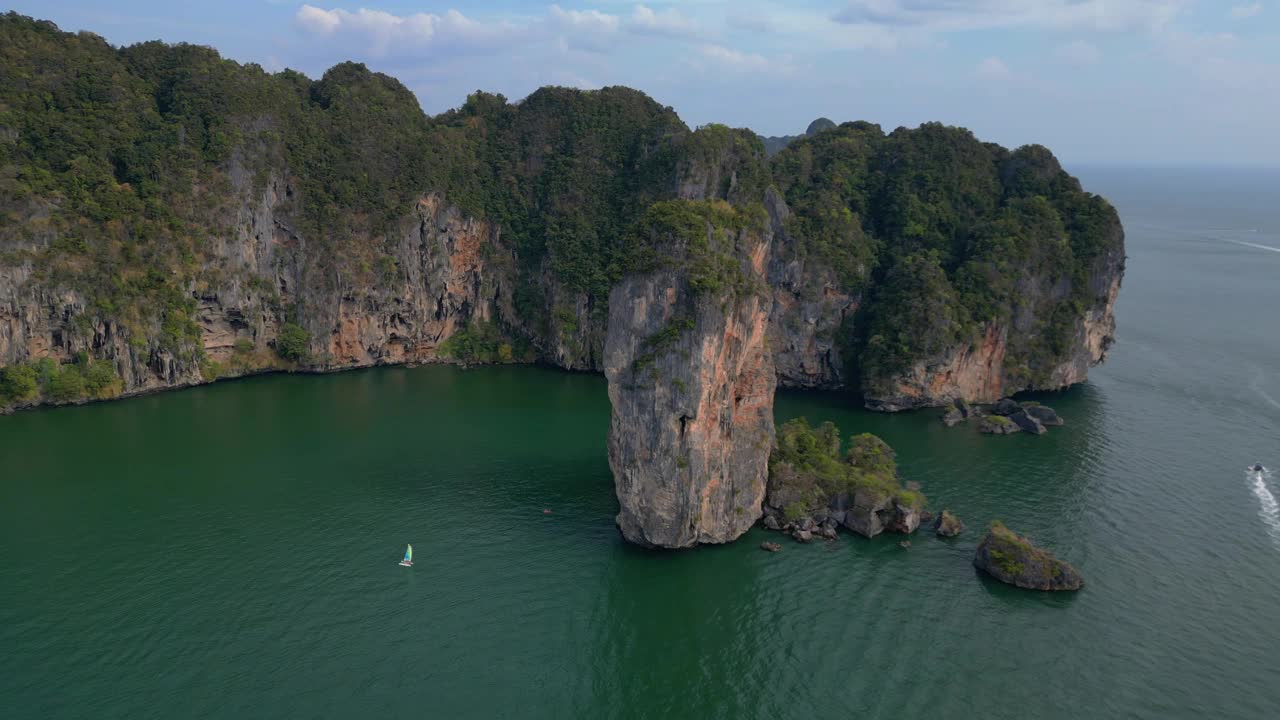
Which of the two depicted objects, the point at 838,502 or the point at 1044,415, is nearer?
the point at 838,502

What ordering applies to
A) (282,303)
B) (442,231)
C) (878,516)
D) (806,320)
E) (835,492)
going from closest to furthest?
(878,516), (835,492), (806,320), (282,303), (442,231)

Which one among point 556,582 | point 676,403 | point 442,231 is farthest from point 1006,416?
point 442,231

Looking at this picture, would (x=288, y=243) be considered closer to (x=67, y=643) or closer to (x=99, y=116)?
(x=99, y=116)

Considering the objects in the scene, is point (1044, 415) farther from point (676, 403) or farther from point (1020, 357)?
point (676, 403)

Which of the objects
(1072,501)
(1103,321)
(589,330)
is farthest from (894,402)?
(589,330)

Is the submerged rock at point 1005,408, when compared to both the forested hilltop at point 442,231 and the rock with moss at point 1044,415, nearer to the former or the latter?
the rock with moss at point 1044,415

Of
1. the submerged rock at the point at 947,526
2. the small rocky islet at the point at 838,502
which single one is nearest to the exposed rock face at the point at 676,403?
the small rocky islet at the point at 838,502
